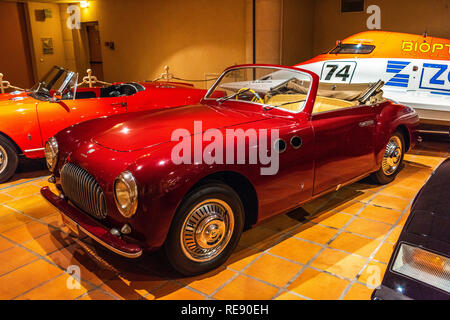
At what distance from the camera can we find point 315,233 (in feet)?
11.0

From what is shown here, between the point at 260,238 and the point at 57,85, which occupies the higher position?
the point at 57,85

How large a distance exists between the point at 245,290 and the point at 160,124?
1.41 meters

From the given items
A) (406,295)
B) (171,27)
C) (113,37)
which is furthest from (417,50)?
(113,37)

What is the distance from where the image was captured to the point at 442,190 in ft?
7.49

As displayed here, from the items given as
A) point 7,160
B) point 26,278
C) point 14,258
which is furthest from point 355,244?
point 7,160

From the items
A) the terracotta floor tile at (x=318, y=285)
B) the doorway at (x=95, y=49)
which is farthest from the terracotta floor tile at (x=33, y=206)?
the doorway at (x=95, y=49)

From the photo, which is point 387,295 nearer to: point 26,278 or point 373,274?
point 373,274

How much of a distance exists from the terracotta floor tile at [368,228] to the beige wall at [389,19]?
19.2 feet

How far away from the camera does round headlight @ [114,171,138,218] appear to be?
89.2 inches

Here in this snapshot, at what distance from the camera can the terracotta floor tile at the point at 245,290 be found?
8.20 ft

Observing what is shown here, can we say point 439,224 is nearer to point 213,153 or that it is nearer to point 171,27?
point 213,153

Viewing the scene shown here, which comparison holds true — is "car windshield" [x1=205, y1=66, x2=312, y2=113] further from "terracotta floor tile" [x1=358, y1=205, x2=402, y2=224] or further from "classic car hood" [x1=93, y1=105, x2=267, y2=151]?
"terracotta floor tile" [x1=358, y1=205, x2=402, y2=224]

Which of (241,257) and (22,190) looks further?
(22,190)
